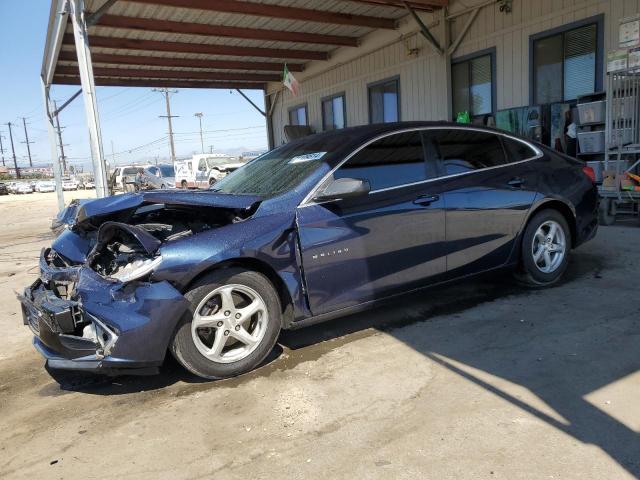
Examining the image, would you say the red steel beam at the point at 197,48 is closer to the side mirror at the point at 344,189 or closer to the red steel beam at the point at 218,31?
the red steel beam at the point at 218,31

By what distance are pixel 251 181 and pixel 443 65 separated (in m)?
8.95


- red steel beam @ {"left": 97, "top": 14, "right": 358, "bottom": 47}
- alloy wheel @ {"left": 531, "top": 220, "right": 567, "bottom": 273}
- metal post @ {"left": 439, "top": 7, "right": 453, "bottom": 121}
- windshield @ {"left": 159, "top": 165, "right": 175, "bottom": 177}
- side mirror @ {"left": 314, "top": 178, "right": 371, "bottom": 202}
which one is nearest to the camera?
side mirror @ {"left": 314, "top": 178, "right": 371, "bottom": 202}

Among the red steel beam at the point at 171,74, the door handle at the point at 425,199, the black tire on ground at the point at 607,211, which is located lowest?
the black tire on ground at the point at 607,211

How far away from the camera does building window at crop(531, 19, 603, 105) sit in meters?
8.84

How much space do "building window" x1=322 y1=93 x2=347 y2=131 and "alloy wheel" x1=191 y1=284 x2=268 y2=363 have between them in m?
13.0

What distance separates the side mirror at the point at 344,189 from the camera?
3510 mm

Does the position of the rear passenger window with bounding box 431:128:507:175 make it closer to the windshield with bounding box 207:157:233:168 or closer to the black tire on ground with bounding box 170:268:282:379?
the black tire on ground with bounding box 170:268:282:379

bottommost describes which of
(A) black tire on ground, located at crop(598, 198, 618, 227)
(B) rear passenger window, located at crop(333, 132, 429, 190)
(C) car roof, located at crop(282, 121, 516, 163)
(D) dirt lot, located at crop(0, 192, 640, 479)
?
(D) dirt lot, located at crop(0, 192, 640, 479)

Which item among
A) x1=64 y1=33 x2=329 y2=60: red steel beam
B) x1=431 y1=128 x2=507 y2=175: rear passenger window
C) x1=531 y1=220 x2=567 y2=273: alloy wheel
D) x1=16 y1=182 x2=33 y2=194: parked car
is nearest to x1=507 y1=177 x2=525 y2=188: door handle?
x1=431 y1=128 x2=507 y2=175: rear passenger window

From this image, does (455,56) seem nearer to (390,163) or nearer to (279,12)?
(279,12)

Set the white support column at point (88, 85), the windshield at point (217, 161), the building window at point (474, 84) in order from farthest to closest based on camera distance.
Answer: the windshield at point (217, 161)
the building window at point (474, 84)
the white support column at point (88, 85)

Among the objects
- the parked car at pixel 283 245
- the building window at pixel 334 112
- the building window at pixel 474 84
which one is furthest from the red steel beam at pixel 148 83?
the parked car at pixel 283 245

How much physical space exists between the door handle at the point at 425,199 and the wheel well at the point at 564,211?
1.22m

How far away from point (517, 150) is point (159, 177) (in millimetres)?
24283
